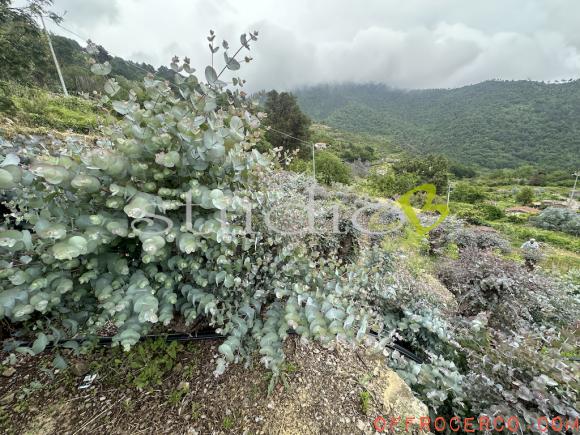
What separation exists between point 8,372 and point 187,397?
1.13 m

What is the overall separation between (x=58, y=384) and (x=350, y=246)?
428 centimetres

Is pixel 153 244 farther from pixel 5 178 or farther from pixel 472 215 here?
pixel 472 215

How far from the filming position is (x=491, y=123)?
56.4 meters

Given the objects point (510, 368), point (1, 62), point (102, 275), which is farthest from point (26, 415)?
point (1, 62)

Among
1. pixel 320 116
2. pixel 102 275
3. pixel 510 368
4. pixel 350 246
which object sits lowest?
pixel 350 246

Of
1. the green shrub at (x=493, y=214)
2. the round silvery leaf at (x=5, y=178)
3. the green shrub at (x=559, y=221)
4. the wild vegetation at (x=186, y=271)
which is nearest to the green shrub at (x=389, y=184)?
the green shrub at (x=493, y=214)

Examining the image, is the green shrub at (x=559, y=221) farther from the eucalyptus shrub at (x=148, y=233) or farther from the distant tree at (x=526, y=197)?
the eucalyptus shrub at (x=148, y=233)

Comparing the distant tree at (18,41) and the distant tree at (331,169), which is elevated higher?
the distant tree at (18,41)

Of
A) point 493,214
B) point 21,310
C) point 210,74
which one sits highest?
point 210,74

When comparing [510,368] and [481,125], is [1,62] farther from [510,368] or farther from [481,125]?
[481,125]

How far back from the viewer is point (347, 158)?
36.3 metres

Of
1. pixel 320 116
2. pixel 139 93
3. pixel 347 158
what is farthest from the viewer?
pixel 320 116

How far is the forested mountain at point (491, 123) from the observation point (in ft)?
162

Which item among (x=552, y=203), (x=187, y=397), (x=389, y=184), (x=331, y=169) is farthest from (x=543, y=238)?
(x=187, y=397)
